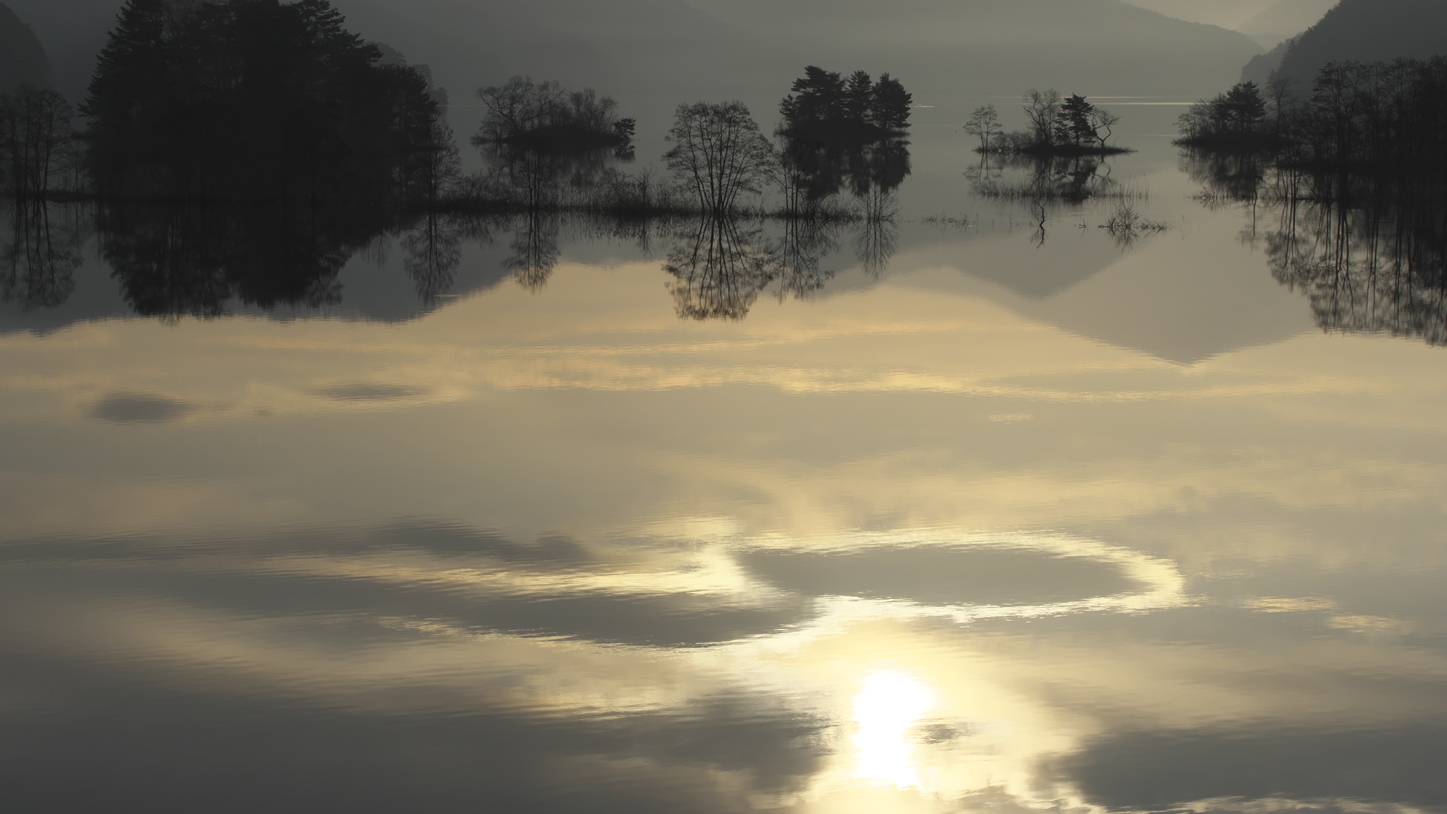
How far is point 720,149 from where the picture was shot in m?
53.5

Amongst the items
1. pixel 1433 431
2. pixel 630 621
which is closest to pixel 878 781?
pixel 630 621

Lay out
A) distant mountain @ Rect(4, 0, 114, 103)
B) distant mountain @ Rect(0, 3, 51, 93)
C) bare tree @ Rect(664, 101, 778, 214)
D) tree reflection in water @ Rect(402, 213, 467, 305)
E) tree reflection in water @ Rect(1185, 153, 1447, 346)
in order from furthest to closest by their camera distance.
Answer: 1. distant mountain @ Rect(4, 0, 114, 103)
2. distant mountain @ Rect(0, 3, 51, 93)
3. bare tree @ Rect(664, 101, 778, 214)
4. tree reflection in water @ Rect(402, 213, 467, 305)
5. tree reflection in water @ Rect(1185, 153, 1447, 346)

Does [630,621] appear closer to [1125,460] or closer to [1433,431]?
[1125,460]

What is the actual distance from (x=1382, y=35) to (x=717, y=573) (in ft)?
679

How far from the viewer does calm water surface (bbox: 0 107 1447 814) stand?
8.99 m

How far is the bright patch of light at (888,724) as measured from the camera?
8.93m

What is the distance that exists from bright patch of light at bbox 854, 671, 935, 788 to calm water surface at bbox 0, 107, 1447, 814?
0.09ft

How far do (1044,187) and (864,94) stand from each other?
4832 centimetres

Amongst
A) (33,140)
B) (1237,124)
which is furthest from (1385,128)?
(33,140)

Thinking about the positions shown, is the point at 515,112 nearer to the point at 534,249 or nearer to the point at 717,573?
the point at 534,249

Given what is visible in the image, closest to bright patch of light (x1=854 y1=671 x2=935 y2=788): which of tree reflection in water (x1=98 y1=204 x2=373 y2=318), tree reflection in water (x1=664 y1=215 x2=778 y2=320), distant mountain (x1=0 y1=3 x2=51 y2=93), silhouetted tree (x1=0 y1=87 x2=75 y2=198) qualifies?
tree reflection in water (x1=664 y1=215 x2=778 y2=320)

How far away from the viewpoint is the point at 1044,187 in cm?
7381

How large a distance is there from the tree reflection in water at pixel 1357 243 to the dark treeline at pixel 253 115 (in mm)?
36520

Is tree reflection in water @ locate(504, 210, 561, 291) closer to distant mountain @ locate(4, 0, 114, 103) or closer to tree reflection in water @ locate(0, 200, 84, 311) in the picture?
tree reflection in water @ locate(0, 200, 84, 311)
